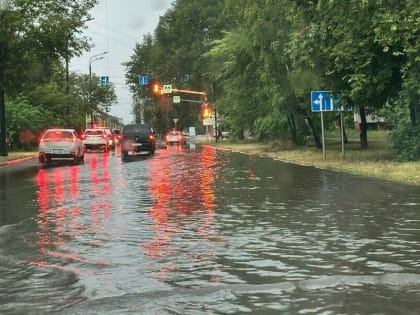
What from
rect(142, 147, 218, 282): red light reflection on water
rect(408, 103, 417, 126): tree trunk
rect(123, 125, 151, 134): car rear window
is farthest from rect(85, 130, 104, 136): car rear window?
rect(408, 103, 417, 126): tree trunk

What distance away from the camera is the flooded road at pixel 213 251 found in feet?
20.7

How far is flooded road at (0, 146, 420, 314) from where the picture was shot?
632cm

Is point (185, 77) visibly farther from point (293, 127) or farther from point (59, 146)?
point (59, 146)

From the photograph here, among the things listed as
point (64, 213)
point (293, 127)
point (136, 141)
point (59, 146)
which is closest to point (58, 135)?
point (59, 146)

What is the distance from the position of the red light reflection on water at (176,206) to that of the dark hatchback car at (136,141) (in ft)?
53.5

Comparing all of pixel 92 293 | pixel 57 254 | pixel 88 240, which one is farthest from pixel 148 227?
pixel 92 293

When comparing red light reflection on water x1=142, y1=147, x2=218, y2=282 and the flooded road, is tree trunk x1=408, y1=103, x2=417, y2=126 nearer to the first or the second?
red light reflection on water x1=142, y1=147, x2=218, y2=282

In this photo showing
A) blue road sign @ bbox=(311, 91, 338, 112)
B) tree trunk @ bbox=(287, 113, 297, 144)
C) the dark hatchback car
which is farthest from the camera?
tree trunk @ bbox=(287, 113, 297, 144)

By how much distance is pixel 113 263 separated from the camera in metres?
8.13

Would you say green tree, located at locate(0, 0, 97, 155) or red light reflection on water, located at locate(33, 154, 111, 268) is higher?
green tree, located at locate(0, 0, 97, 155)

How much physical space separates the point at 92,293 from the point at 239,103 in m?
43.7

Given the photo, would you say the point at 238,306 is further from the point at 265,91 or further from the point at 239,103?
the point at 239,103

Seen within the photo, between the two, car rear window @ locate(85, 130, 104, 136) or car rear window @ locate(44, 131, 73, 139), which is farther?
car rear window @ locate(85, 130, 104, 136)

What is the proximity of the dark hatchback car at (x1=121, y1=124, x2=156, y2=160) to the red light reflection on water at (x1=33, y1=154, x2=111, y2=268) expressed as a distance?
59.3ft
